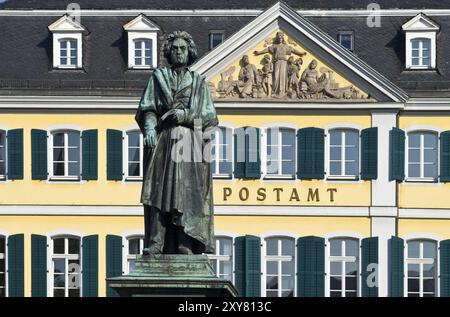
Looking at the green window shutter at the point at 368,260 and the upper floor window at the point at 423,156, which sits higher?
the upper floor window at the point at 423,156

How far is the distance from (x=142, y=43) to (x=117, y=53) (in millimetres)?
755

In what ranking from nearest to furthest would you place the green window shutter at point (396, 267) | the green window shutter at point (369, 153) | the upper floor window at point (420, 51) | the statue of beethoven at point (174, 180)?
1. the statue of beethoven at point (174, 180)
2. the green window shutter at point (396, 267)
3. the green window shutter at point (369, 153)
4. the upper floor window at point (420, 51)

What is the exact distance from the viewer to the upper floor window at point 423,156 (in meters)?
59.2

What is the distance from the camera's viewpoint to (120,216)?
59.7 meters

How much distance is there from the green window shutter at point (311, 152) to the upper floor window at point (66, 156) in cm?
606

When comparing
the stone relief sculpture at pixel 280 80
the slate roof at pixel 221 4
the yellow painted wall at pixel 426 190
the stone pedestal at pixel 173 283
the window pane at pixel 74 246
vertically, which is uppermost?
the slate roof at pixel 221 4

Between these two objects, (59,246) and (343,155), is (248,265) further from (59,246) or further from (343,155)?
(59,246)

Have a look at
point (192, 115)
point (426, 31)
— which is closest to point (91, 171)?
point (426, 31)

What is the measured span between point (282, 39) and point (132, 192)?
583cm

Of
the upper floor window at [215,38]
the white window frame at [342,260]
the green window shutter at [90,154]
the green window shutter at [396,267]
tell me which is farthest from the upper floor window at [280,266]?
the upper floor window at [215,38]

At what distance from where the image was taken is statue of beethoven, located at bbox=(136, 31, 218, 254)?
76.6ft

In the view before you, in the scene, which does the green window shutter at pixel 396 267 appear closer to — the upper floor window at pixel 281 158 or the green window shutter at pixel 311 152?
the green window shutter at pixel 311 152

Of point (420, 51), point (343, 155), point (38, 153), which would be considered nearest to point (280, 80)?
point (343, 155)

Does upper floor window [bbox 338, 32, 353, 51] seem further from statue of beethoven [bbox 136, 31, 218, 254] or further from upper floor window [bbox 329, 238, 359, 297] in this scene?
statue of beethoven [bbox 136, 31, 218, 254]
